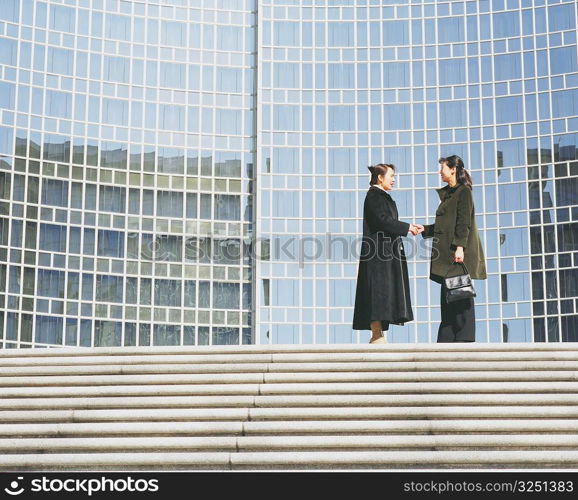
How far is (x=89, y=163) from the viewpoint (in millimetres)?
39062

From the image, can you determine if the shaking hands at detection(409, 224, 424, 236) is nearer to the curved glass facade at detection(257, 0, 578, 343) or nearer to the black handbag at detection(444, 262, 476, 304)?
the black handbag at detection(444, 262, 476, 304)

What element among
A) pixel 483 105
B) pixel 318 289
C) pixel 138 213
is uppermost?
pixel 483 105

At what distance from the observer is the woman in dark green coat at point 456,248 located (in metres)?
15.2

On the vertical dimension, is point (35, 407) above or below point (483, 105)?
below

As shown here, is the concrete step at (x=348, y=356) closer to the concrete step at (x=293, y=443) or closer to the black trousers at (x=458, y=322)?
the black trousers at (x=458, y=322)

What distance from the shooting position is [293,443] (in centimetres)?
1141

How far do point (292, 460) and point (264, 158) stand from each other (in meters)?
30.1

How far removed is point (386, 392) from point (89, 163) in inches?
1095

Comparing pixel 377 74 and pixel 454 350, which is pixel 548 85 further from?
pixel 454 350

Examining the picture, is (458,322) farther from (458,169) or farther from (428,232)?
(458,169)

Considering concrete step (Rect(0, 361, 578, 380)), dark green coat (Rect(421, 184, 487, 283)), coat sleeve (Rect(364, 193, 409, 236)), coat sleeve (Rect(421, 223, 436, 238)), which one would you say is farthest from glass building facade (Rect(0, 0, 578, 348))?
concrete step (Rect(0, 361, 578, 380))

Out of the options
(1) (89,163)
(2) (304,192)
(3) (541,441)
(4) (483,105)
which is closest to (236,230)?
(2) (304,192)

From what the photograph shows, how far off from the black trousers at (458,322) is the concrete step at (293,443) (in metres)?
3.77
